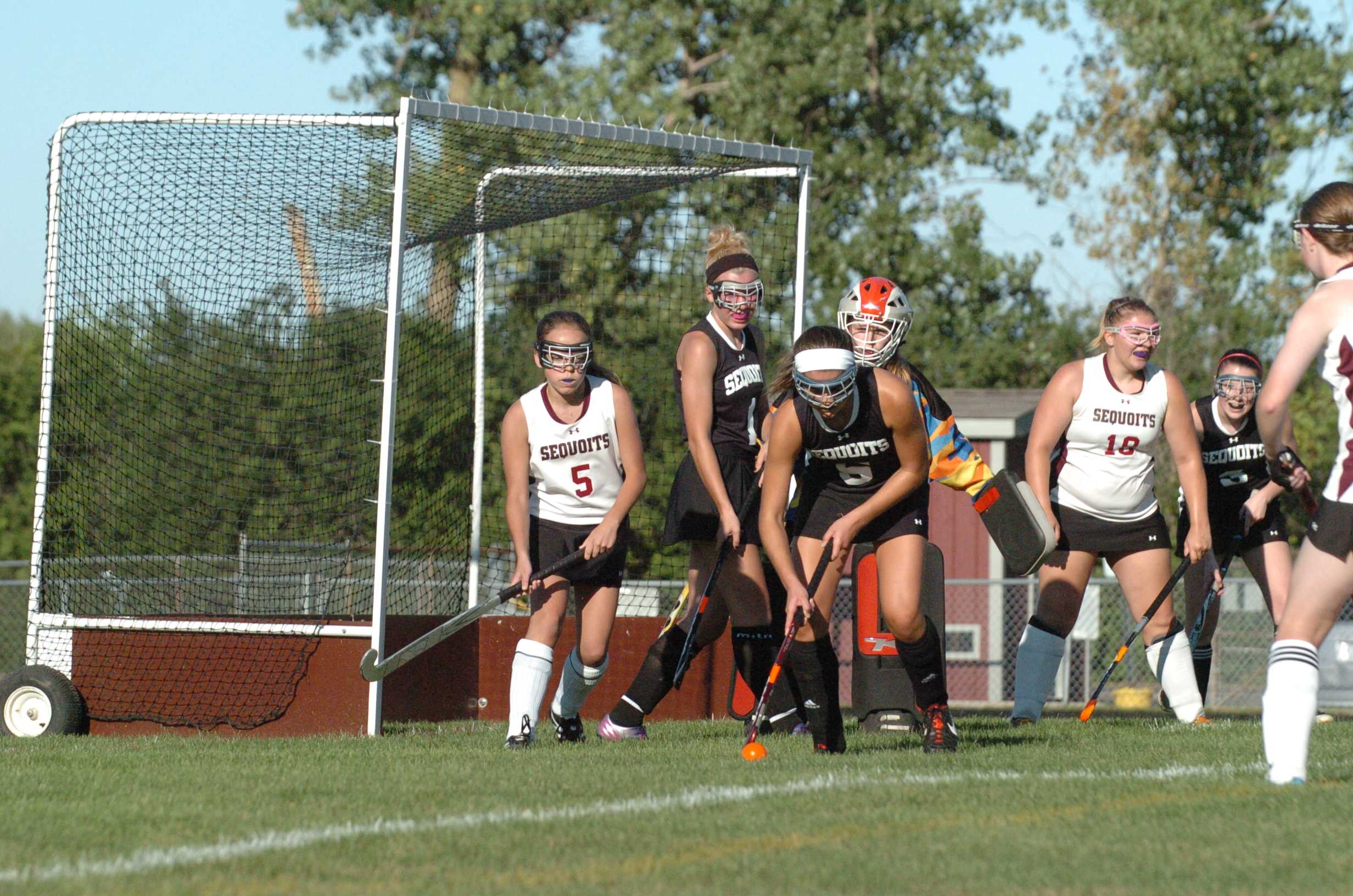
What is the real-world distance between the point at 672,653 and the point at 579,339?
54.7 inches

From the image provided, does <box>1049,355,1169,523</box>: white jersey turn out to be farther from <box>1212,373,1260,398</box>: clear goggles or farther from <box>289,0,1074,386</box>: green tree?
<box>289,0,1074,386</box>: green tree

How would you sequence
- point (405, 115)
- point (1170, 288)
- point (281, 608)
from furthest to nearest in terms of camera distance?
1. point (1170, 288)
2. point (281, 608)
3. point (405, 115)

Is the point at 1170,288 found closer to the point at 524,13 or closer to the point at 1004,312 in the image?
the point at 1004,312

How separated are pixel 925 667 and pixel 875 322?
1.42 meters

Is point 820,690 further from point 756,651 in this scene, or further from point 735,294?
point 735,294

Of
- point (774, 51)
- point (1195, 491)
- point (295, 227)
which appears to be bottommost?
point (1195, 491)

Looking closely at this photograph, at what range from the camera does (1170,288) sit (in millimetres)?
21500

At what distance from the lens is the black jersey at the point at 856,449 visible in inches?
239

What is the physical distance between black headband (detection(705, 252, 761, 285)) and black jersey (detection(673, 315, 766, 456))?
0.19 meters

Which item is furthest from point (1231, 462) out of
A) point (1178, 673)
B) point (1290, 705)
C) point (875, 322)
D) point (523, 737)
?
point (523, 737)

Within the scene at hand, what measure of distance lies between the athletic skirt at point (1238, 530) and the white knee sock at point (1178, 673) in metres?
0.61

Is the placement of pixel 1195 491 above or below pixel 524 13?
below

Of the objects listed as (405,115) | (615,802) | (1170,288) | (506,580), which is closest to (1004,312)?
(1170,288)

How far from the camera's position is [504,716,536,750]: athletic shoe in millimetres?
6742
